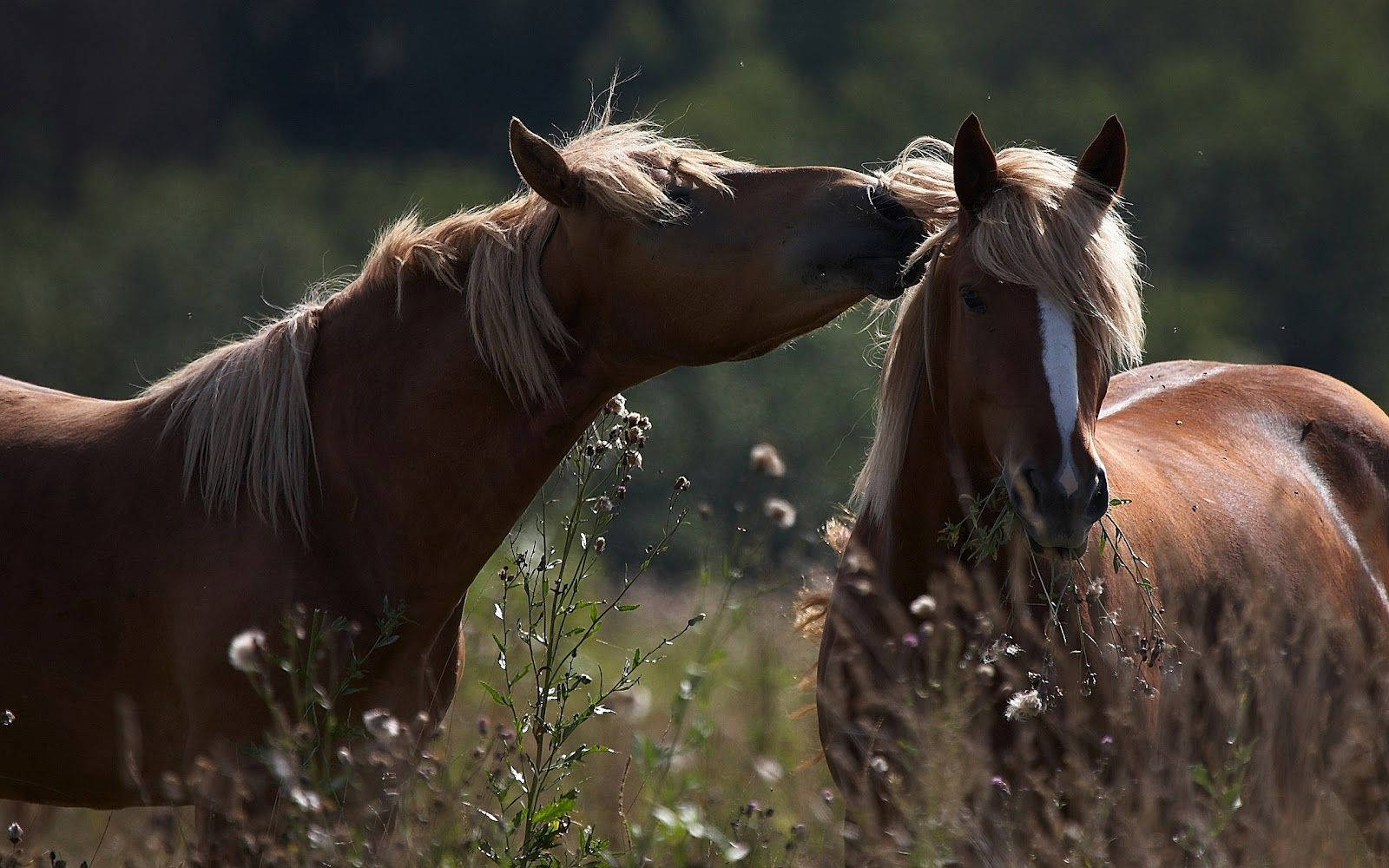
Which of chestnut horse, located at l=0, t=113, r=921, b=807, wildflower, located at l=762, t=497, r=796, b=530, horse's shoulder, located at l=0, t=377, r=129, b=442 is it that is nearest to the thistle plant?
chestnut horse, located at l=0, t=113, r=921, b=807

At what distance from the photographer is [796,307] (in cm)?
321

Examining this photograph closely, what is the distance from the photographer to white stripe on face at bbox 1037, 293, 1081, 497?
2963 mm

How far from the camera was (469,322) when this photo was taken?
329cm

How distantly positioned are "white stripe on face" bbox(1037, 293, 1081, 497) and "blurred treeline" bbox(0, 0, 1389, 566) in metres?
14.3

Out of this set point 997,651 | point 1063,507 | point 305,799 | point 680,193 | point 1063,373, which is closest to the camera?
point 305,799

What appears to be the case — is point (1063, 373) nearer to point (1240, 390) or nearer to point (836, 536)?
point (836, 536)

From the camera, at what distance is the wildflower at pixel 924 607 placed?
2.85 meters

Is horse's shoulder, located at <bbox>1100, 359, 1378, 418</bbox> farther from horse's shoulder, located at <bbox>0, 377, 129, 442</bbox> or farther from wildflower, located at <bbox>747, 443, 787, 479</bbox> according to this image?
horse's shoulder, located at <bbox>0, 377, 129, 442</bbox>

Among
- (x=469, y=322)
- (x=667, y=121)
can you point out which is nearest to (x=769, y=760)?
(x=469, y=322)

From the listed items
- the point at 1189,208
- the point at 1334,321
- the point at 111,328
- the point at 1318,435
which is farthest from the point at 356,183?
the point at 1318,435

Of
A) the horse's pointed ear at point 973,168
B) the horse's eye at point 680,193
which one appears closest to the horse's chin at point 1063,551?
the horse's pointed ear at point 973,168

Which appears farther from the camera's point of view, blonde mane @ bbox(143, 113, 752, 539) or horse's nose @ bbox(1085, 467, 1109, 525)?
blonde mane @ bbox(143, 113, 752, 539)

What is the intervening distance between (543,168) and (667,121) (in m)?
17.4

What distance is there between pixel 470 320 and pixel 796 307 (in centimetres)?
77
